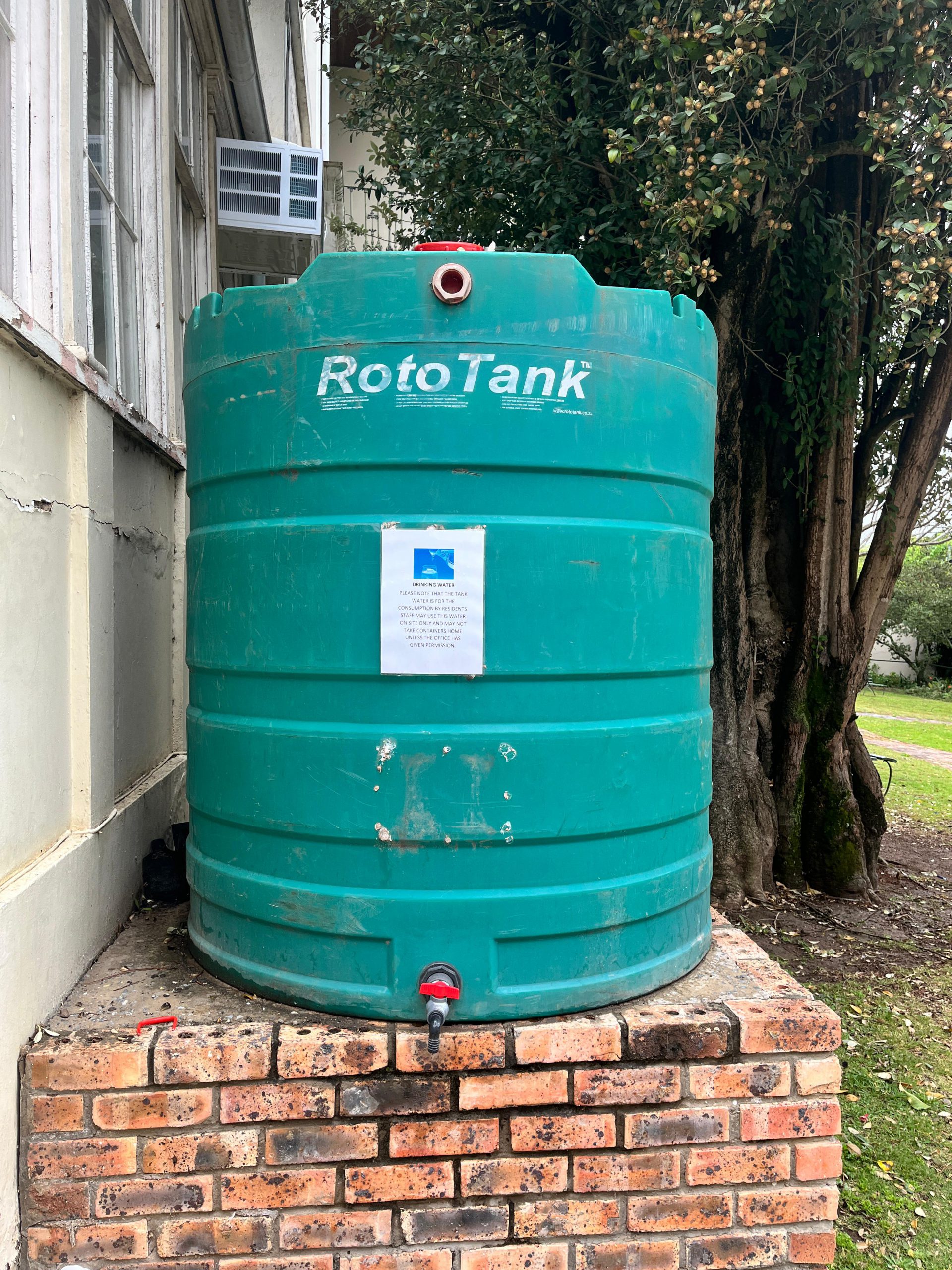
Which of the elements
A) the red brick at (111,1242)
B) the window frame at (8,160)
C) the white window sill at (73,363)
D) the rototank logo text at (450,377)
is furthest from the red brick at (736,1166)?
the window frame at (8,160)

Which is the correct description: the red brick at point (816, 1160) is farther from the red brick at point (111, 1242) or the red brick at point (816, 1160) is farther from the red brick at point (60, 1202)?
the red brick at point (60, 1202)

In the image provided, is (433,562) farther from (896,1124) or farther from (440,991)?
(896,1124)

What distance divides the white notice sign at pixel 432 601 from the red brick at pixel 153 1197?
109 cm

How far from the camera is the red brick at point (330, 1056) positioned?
181cm

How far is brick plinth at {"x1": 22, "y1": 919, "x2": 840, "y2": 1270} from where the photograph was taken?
5.92 ft

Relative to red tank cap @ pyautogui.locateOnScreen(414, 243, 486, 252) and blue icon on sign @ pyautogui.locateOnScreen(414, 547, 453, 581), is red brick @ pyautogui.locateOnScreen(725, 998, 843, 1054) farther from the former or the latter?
red tank cap @ pyautogui.locateOnScreen(414, 243, 486, 252)

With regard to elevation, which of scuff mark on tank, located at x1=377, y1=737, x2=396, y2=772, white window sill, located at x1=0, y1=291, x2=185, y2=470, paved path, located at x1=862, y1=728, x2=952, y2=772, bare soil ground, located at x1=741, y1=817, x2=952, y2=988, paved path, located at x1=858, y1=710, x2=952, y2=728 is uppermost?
white window sill, located at x1=0, y1=291, x2=185, y2=470

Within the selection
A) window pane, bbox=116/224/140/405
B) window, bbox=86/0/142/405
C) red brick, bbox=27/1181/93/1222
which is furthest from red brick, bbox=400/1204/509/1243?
window pane, bbox=116/224/140/405

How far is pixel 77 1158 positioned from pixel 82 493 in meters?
1.46

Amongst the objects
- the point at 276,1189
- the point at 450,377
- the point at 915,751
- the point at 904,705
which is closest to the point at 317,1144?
the point at 276,1189

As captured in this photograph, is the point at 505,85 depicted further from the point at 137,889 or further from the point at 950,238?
the point at 137,889

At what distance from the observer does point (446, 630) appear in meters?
1.84

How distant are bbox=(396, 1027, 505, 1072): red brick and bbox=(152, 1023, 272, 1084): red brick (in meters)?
0.27

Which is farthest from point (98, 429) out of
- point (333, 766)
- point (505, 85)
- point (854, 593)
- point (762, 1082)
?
point (854, 593)
